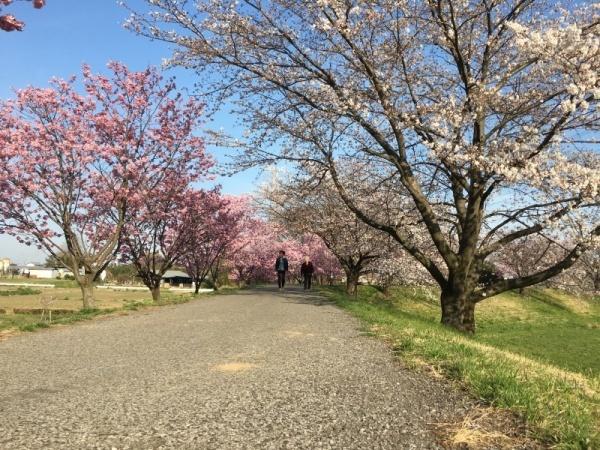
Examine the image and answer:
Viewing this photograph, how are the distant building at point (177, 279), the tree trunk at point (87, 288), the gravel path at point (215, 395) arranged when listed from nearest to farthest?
1. the gravel path at point (215, 395)
2. the tree trunk at point (87, 288)
3. the distant building at point (177, 279)

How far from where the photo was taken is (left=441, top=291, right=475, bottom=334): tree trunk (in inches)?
615

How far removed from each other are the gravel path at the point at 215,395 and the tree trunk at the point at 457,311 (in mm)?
7898

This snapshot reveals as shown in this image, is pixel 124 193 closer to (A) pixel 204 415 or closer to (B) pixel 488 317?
(A) pixel 204 415

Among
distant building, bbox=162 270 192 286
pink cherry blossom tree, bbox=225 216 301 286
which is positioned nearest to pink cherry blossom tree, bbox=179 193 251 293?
pink cherry blossom tree, bbox=225 216 301 286

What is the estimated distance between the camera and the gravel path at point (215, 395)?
3777 millimetres

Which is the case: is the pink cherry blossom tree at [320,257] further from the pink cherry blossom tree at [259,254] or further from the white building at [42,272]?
the white building at [42,272]

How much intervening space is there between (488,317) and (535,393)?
119 feet

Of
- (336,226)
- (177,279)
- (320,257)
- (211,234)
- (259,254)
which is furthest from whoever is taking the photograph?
(177,279)

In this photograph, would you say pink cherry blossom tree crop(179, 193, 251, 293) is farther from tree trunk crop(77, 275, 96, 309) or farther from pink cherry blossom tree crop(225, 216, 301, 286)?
pink cherry blossom tree crop(225, 216, 301, 286)

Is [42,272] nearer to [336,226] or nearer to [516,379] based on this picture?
[336,226]

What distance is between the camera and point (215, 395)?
4918 millimetres

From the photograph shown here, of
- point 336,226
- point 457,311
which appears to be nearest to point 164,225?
point 336,226

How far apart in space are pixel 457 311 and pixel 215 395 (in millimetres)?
12228

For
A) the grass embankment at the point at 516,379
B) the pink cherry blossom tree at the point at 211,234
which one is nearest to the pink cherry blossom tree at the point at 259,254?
the pink cherry blossom tree at the point at 211,234
